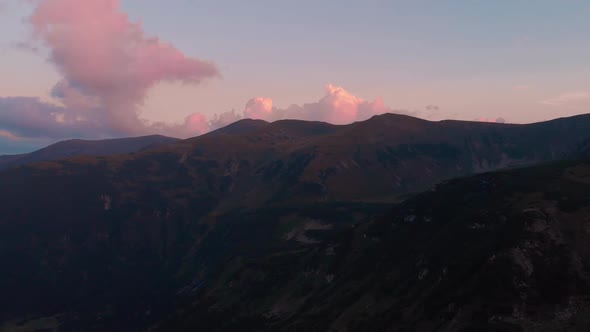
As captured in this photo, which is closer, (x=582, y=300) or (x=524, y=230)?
(x=582, y=300)

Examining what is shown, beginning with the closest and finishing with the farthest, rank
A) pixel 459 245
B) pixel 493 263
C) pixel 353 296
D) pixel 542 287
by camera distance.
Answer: pixel 542 287
pixel 493 263
pixel 459 245
pixel 353 296

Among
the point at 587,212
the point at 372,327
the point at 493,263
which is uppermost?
the point at 587,212

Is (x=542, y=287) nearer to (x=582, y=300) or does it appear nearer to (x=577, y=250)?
(x=582, y=300)

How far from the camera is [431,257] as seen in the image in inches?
6811

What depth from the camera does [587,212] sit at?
161 metres

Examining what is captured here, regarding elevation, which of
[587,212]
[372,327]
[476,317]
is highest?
[587,212]

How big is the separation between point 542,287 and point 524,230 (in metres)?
27.0

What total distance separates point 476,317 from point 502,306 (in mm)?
7399

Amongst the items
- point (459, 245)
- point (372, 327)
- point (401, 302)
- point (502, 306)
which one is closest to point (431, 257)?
point (459, 245)

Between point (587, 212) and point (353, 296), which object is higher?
point (587, 212)

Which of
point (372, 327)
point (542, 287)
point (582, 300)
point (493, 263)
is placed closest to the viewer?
point (582, 300)

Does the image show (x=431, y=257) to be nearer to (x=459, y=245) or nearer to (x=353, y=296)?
(x=459, y=245)

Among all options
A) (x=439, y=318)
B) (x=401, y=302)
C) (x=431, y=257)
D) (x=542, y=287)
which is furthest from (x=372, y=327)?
(x=542, y=287)

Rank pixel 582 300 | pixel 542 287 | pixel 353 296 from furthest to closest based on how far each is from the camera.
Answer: pixel 353 296
pixel 542 287
pixel 582 300
